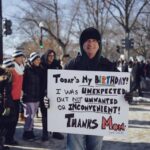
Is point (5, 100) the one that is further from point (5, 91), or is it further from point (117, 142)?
point (117, 142)

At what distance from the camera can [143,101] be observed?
680 inches

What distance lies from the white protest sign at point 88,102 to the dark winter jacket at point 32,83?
3.52m

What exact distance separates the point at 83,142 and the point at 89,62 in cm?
91

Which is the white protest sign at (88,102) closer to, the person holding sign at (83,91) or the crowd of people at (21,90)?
the person holding sign at (83,91)

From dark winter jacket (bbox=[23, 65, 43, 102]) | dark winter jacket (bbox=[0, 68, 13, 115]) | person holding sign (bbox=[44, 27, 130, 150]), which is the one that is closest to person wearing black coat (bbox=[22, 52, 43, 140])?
dark winter jacket (bbox=[23, 65, 43, 102])

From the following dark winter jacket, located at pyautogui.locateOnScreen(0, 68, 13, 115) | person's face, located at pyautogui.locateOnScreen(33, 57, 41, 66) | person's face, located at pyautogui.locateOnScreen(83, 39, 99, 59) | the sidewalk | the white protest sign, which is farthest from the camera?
person's face, located at pyautogui.locateOnScreen(33, 57, 41, 66)

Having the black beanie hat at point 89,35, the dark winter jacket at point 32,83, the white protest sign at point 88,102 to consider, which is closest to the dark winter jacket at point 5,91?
the dark winter jacket at point 32,83

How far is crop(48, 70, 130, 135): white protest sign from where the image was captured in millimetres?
5168

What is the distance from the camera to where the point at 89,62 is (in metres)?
5.09

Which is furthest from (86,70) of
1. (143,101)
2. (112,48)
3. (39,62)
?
(112,48)

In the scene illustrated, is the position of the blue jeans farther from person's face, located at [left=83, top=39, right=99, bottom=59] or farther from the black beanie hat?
the black beanie hat

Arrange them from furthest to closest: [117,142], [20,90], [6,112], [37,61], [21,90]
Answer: [117,142]
[37,61]
[21,90]
[20,90]
[6,112]

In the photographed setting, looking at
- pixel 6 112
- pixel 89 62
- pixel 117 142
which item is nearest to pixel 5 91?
pixel 6 112

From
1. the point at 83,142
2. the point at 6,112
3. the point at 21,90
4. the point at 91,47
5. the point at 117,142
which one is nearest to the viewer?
the point at 91,47
